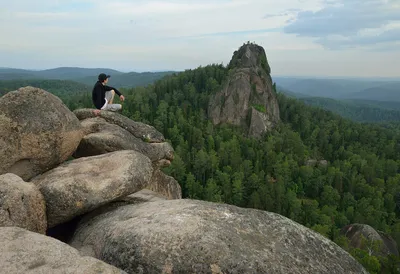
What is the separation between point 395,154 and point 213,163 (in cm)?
8582

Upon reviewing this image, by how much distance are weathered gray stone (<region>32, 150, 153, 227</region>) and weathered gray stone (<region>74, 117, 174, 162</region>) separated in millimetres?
2487

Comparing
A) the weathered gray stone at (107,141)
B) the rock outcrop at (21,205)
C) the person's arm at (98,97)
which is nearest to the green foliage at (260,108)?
the weathered gray stone at (107,141)

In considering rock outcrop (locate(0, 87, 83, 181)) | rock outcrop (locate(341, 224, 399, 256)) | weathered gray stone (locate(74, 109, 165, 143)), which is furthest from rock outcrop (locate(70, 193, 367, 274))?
rock outcrop (locate(341, 224, 399, 256))

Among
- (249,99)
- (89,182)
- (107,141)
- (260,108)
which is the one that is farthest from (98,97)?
(260,108)

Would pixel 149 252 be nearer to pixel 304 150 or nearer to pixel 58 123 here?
pixel 58 123

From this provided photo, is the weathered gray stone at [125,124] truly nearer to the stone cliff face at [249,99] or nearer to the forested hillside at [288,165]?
the forested hillside at [288,165]

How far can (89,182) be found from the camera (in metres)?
11.4

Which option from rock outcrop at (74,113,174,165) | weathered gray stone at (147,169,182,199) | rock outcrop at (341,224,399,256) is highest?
rock outcrop at (74,113,174,165)

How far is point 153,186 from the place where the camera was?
19.7m

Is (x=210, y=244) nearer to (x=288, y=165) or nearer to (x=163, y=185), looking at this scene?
(x=163, y=185)

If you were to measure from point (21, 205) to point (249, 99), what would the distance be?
12180cm

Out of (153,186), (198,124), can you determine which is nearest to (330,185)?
(198,124)

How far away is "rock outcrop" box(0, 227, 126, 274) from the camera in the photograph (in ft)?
22.9

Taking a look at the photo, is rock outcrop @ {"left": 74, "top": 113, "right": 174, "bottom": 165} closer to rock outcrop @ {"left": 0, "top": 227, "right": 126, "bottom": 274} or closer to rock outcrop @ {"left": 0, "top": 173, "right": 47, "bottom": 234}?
rock outcrop @ {"left": 0, "top": 173, "right": 47, "bottom": 234}
